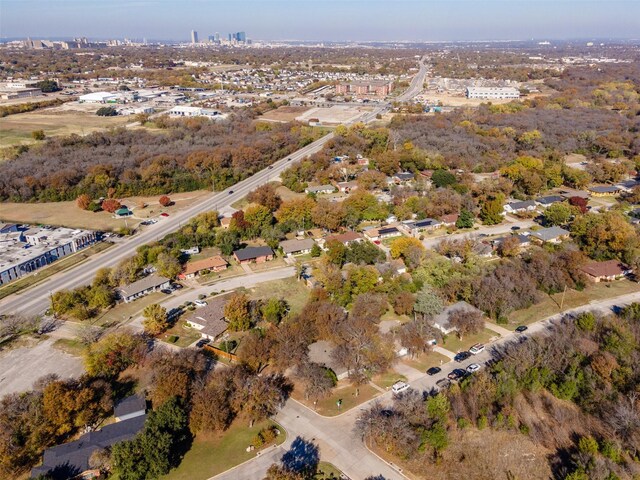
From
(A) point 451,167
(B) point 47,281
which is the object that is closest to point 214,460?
(B) point 47,281

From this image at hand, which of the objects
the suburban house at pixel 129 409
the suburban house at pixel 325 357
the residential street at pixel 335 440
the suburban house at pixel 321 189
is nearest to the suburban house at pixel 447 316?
the residential street at pixel 335 440

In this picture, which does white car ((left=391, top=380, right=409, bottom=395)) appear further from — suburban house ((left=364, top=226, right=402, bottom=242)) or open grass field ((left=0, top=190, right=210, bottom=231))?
open grass field ((left=0, top=190, right=210, bottom=231))

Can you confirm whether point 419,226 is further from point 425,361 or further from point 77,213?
point 77,213

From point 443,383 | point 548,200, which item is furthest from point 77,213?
point 548,200

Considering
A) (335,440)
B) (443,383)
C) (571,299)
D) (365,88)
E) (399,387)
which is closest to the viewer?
(335,440)

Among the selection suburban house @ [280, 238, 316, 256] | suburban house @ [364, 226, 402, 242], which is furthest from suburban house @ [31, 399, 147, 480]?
suburban house @ [364, 226, 402, 242]

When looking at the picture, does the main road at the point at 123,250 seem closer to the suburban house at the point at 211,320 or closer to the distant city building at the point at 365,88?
the suburban house at the point at 211,320

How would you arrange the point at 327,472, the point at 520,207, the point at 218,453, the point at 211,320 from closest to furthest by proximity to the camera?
the point at 327,472
the point at 218,453
the point at 211,320
the point at 520,207
